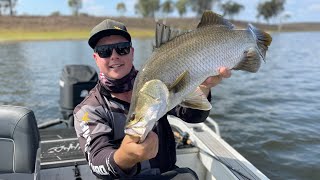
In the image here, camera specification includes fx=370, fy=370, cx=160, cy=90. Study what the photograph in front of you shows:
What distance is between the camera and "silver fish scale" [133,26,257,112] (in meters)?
2.18

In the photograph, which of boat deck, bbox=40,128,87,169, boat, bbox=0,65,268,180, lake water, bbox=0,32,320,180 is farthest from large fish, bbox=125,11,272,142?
lake water, bbox=0,32,320,180

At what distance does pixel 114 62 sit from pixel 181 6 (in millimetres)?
98824

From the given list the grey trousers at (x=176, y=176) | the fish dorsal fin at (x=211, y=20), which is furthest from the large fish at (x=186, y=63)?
the grey trousers at (x=176, y=176)

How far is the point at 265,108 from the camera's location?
11.5 metres

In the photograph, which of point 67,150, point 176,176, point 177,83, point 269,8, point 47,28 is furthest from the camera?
point 269,8

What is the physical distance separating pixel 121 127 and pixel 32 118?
1.27 meters

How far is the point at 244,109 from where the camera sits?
449 inches

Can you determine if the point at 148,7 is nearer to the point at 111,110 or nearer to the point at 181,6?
the point at 181,6

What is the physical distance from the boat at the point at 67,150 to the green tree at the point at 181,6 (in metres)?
95.3

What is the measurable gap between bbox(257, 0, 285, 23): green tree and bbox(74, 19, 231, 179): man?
4604 inches

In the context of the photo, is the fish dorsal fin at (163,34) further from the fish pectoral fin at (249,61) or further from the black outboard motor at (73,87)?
the black outboard motor at (73,87)

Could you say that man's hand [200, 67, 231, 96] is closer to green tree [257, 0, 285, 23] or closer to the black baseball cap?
the black baseball cap

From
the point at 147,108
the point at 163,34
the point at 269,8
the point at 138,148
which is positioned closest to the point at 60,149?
the point at 163,34

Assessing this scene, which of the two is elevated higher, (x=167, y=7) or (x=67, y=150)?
(x=67, y=150)
